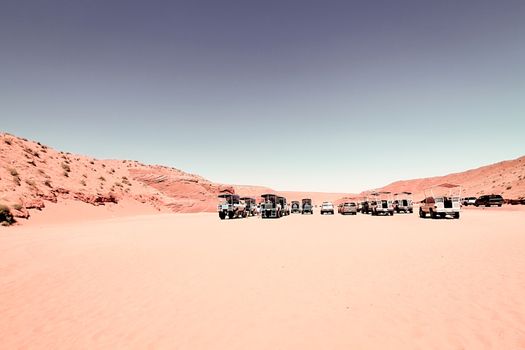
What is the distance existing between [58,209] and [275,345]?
3240cm

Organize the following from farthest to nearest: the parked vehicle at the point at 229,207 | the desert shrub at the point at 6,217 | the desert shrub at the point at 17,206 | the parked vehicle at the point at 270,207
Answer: the parked vehicle at the point at 270,207 → the parked vehicle at the point at 229,207 → the desert shrub at the point at 17,206 → the desert shrub at the point at 6,217

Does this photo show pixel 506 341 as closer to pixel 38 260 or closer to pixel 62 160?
pixel 38 260

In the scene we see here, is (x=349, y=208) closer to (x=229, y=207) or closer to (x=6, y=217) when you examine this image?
(x=229, y=207)

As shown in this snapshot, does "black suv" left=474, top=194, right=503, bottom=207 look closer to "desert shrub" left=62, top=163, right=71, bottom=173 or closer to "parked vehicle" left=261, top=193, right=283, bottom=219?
"parked vehicle" left=261, top=193, right=283, bottom=219

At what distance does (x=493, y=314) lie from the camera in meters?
5.68

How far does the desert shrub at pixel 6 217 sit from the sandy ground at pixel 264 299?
11849mm

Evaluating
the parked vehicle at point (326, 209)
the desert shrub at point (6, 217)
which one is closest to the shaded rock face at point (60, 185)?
the desert shrub at point (6, 217)

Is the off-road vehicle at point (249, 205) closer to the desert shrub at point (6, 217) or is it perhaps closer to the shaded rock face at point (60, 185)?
the shaded rock face at point (60, 185)

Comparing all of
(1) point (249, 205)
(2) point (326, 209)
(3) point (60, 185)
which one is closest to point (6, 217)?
(3) point (60, 185)

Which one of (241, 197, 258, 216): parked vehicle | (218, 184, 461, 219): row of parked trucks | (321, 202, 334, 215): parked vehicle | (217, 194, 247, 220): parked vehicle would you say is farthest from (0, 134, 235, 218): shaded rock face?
(321, 202, 334, 215): parked vehicle

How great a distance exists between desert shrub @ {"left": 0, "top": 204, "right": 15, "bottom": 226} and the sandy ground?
1185 cm

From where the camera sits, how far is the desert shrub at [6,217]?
21.4m

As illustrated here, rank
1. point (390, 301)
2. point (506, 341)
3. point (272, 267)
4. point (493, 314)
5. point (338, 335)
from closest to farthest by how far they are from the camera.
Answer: point (506, 341) → point (338, 335) → point (493, 314) → point (390, 301) → point (272, 267)

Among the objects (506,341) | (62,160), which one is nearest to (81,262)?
(506,341)
